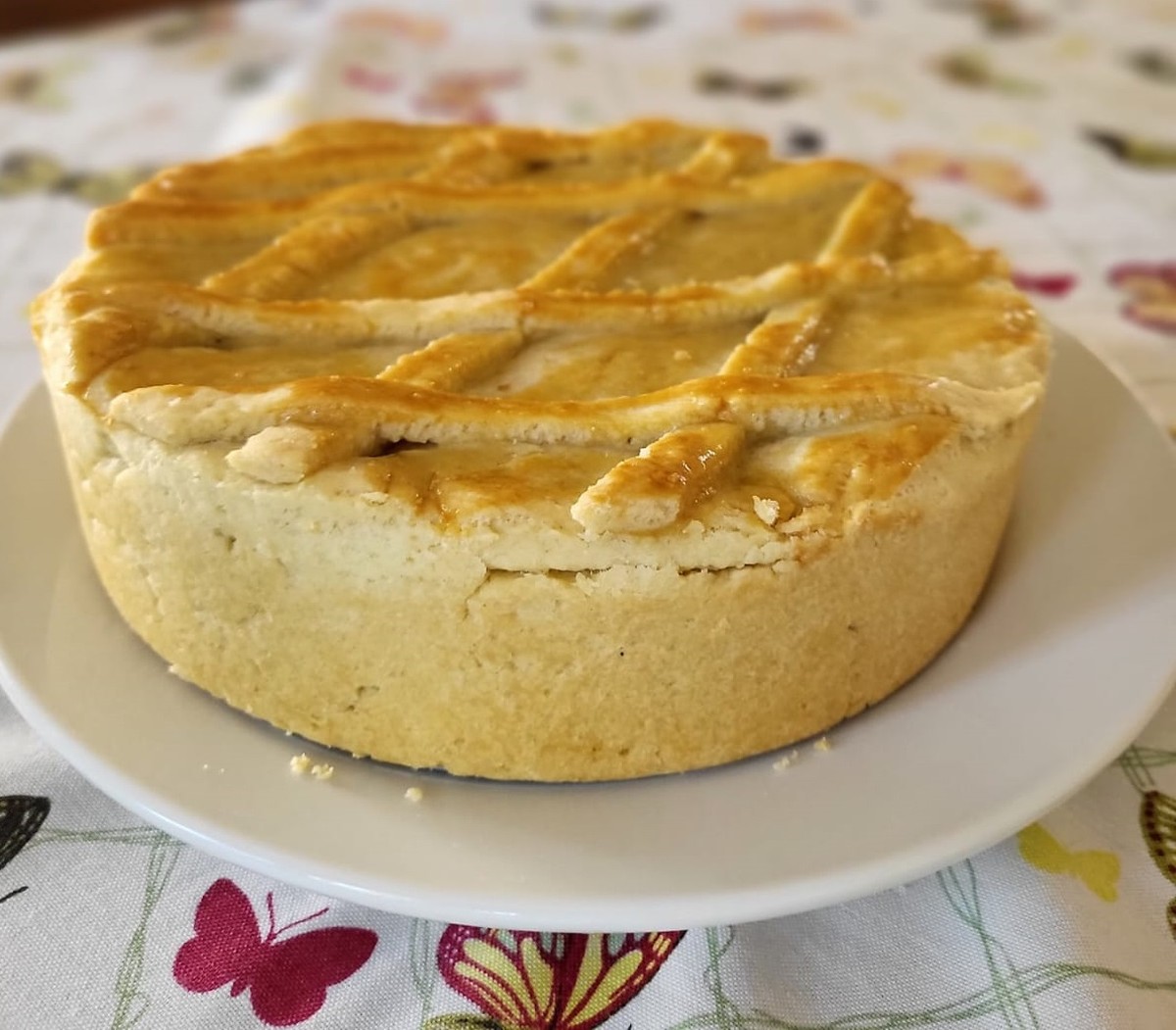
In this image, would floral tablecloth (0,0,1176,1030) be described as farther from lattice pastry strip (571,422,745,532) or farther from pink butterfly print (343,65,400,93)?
lattice pastry strip (571,422,745,532)

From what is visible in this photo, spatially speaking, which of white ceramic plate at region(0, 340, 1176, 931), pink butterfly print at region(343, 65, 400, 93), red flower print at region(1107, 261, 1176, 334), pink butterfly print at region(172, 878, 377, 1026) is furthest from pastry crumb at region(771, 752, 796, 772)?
pink butterfly print at region(343, 65, 400, 93)

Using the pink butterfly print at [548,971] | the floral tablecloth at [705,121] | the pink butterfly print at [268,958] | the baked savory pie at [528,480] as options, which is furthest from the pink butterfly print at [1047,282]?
the pink butterfly print at [268,958]

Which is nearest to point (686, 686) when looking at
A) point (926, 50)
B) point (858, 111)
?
point (858, 111)

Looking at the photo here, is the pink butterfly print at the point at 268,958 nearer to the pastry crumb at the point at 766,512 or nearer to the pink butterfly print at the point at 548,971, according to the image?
the pink butterfly print at the point at 548,971

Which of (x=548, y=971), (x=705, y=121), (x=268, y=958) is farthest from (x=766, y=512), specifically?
(x=705, y=121)

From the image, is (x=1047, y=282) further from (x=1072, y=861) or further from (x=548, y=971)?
(x=548, y=971)

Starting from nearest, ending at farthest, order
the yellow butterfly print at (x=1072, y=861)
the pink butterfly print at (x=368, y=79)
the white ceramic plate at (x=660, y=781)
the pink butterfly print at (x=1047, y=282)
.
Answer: the white ceramic plate at (x=660, y=781) < the yellow butterfly print at (x=1072, y=861) < the pink butterfly print at (x=1047, y=282) < the pink butterfly print at (x=368, y=79)

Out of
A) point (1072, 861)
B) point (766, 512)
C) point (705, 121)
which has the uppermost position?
point (766, 512)
